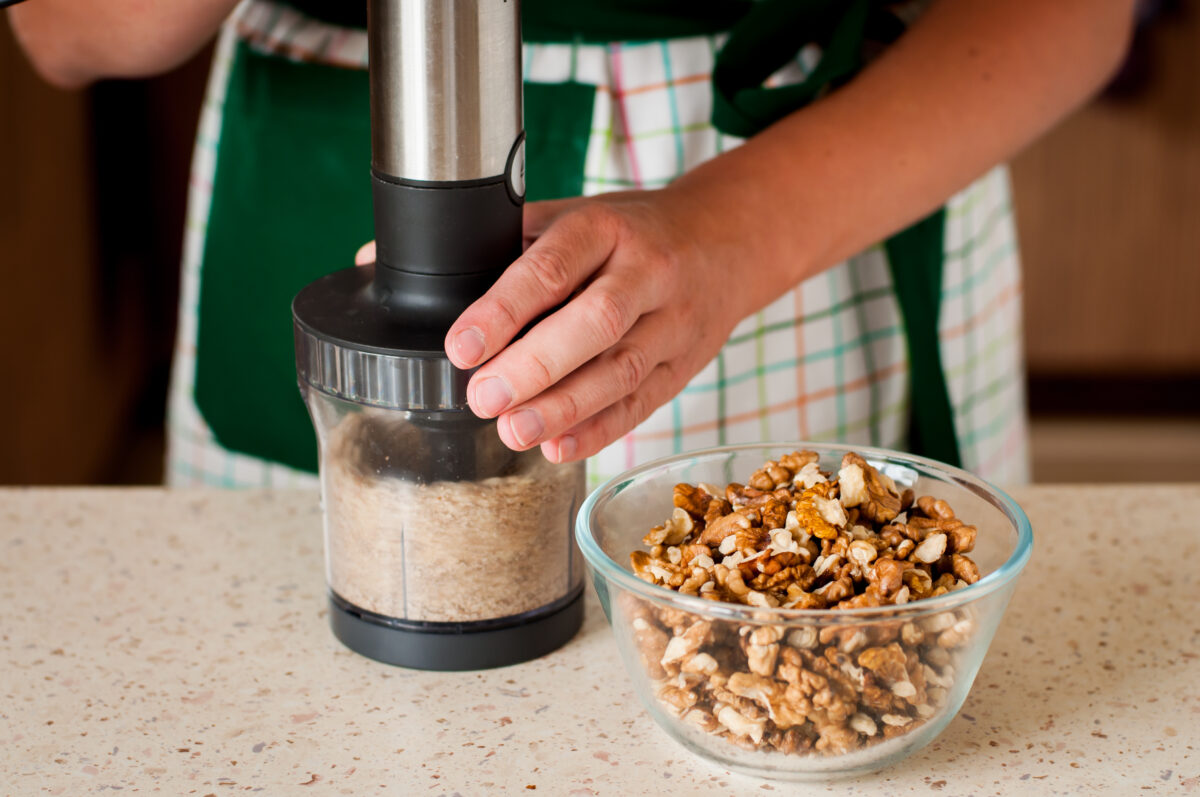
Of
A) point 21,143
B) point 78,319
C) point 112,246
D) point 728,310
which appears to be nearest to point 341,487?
point 728,310

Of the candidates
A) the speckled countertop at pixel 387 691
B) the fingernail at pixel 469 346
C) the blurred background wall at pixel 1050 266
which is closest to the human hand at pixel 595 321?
the fingernail at pixel 469 346

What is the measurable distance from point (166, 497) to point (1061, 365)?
87.0 inches

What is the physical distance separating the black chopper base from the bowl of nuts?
0.06 m

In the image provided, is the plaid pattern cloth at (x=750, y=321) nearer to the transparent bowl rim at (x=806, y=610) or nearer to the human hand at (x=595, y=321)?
the human hand at (x=595, y=321)

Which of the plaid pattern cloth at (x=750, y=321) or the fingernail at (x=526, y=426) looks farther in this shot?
the plaid pattern cloth at (x=750, y=321)

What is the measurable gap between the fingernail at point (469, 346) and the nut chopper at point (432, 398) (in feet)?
0.05

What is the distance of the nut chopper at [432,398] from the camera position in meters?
0.56

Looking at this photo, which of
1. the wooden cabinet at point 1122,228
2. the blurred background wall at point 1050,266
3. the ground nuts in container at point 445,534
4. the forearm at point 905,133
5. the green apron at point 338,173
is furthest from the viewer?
the wooden cabinet at point 1122,228

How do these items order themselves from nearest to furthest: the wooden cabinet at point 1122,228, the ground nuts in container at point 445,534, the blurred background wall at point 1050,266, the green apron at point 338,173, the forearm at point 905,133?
the ground nuts in container at point 445,534 → the forearm at point 905,133 → the green apron at point 338,173 → the blurred background wall at point 1050,266 → the wooden cabinet at point 1122,228

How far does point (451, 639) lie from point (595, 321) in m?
0.18

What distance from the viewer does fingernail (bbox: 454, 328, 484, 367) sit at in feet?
1.78


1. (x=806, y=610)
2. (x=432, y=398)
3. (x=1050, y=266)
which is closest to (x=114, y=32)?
(x=432, y=398)

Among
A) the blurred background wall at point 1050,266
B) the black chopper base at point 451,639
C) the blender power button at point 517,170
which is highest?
the blender power button at point 517,170

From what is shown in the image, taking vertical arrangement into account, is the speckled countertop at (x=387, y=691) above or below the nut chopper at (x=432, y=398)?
below
